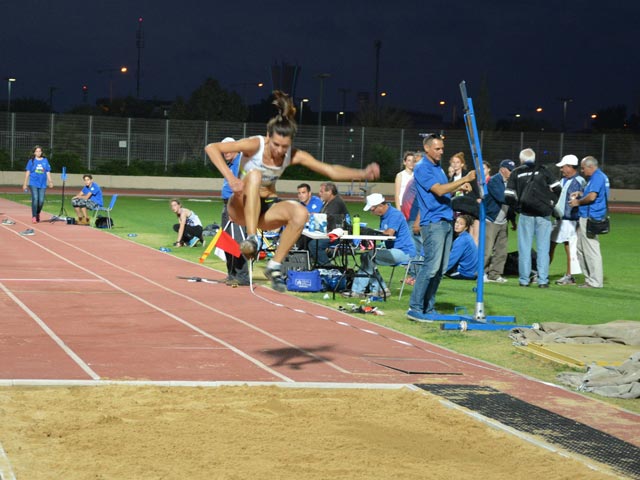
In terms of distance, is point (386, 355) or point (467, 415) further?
point (386, 355)

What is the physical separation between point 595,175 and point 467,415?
9413mm

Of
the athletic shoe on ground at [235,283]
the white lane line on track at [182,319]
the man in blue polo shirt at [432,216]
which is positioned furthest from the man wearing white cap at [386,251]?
the white lane line on track at [182,319]

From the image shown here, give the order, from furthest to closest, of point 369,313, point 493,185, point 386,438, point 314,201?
1. point 314,201
2. point 493,185
3. point 369,313
4. point 386,438

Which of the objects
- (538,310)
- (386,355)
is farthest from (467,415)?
(538,310)

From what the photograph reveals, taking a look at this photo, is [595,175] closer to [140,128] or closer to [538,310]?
[538,310]

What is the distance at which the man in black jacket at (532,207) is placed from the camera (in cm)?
1536

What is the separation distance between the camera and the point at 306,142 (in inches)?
2165

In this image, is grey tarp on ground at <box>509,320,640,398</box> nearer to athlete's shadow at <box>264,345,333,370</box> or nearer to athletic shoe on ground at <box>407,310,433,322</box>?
athletic shoe on ground at <box>407,310,433,322</box>

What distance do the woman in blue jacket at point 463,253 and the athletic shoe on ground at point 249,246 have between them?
23.1 feet

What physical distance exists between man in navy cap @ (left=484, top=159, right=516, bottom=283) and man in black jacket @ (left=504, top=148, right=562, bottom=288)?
0.76 feet

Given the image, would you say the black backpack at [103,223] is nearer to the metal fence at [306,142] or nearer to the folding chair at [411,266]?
the folding chair at [411,266]

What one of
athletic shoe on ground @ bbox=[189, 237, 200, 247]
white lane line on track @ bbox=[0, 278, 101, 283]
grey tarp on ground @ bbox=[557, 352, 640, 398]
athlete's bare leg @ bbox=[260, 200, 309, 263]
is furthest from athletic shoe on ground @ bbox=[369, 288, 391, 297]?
athletic shoe on ground @ bbox=[189, 237, 200, 247]

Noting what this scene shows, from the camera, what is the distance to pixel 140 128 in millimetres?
53844

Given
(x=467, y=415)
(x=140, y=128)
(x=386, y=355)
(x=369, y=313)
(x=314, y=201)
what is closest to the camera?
(x=467, y=415)
